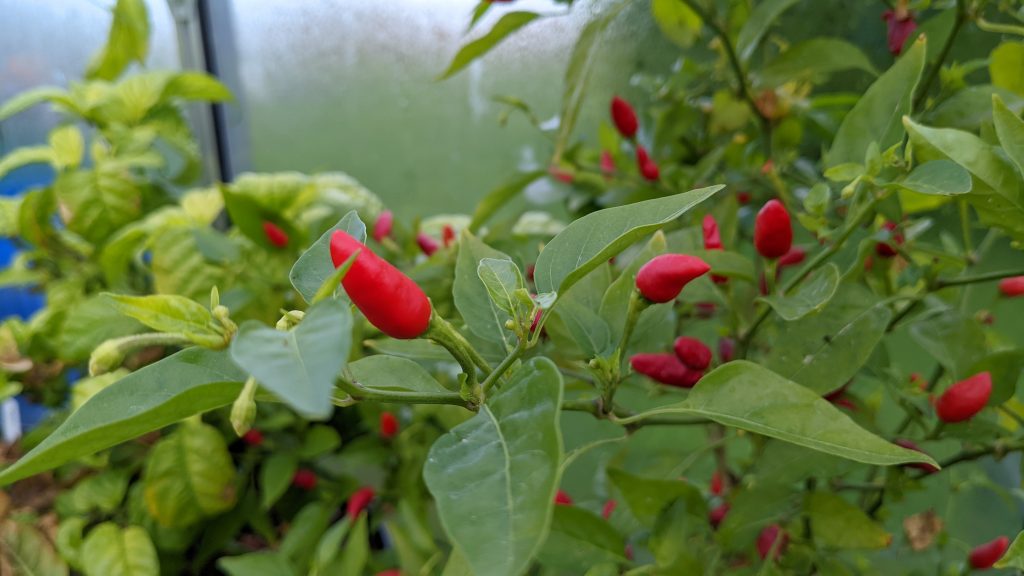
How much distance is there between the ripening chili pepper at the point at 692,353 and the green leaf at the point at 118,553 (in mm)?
597

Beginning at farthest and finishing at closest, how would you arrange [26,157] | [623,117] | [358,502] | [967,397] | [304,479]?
[26,157]
[304,479]
[358,502]
[623,117]
[967,397]

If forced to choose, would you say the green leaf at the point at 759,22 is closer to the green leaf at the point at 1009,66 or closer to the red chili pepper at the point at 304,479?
the green leaf at the point at 1009,66

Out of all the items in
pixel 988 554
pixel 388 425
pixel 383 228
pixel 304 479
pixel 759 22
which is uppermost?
pixel 759 22

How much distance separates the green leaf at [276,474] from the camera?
76 centimetres

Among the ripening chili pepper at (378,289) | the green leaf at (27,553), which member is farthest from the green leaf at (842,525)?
the green leaf at (27,553)

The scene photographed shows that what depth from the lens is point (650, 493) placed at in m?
0.43

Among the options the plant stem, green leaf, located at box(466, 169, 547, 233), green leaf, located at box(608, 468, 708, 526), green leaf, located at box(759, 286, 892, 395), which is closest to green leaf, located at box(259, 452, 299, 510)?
green leaf, located at box(466, 169, 547, 233)

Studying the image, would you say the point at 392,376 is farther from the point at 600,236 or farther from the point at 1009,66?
the point at 1009,66

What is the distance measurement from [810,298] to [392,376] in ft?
0.69

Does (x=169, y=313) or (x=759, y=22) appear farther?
(x=759, y=22)

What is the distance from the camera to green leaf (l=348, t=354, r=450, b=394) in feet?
0.92

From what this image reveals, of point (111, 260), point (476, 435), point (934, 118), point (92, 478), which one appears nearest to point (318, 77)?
point (111, 260)

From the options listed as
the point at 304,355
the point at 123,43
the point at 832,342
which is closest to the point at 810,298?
the point at 832,342

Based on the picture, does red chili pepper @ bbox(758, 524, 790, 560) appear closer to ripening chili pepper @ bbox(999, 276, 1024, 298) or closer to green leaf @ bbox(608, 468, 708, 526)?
green leaf @ bbox(608, 468, 708, 526)
